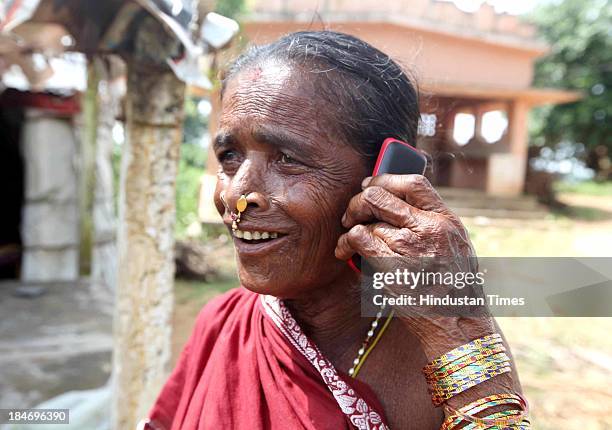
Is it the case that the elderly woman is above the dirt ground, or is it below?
above

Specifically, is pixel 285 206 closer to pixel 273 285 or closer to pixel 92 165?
pixel 273 285

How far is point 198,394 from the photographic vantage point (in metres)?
1.49

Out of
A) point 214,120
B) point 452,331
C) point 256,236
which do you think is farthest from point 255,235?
point 214,120

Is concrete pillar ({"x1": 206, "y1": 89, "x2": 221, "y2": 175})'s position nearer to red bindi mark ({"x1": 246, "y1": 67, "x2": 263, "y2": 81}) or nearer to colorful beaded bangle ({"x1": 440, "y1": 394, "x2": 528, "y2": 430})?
red bindi mark ({"x1": 246, "y1": 67, "x2": 263, "y2": 81})

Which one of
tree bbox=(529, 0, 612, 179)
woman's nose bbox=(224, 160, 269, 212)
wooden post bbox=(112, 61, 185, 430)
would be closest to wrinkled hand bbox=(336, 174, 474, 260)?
woman's nose bbox=(224, 160, 269, 212)

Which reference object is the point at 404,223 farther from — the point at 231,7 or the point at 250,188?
the point at 231,7

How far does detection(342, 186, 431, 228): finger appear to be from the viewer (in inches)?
42.5

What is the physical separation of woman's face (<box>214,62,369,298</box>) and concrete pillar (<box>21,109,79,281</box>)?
25.4 feet

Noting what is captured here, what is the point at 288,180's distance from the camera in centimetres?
126

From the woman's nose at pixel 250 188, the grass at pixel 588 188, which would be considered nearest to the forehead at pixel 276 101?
the woman's nose at pixel 250 188

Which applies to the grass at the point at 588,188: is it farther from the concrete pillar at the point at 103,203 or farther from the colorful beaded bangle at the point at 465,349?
the colorful beaded bangle at the point at 465,349

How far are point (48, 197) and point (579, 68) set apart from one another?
842 inches

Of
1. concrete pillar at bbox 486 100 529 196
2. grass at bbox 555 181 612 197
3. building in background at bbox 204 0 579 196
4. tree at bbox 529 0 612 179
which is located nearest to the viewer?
building in background at bbox 204 0 579 196

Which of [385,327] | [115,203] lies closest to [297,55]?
[385,327]
